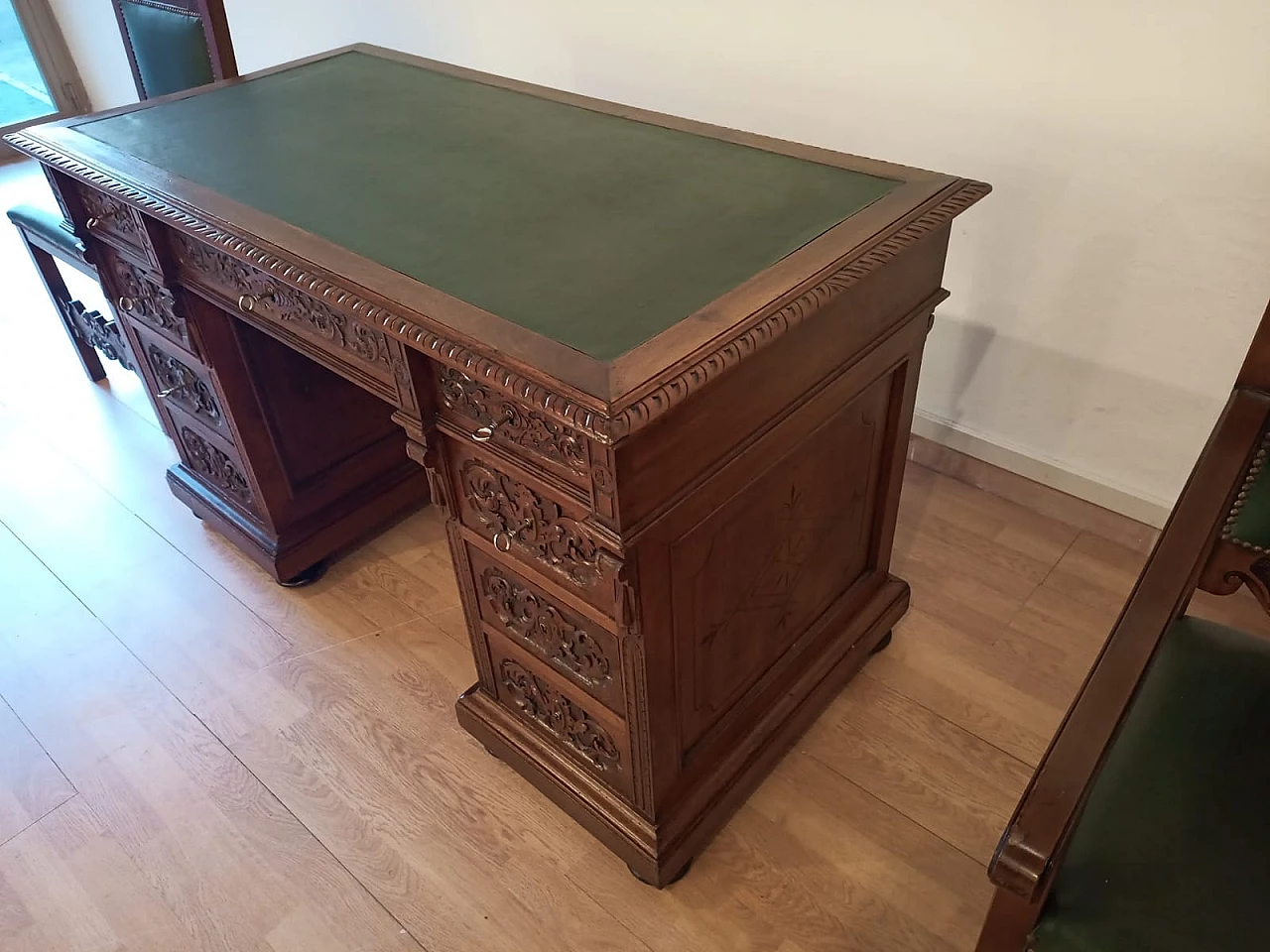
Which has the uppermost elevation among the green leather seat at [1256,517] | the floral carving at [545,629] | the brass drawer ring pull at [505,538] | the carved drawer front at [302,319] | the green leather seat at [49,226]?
the carved drawer front at [302,319]

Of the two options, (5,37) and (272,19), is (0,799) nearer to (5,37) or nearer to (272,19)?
(272,19)

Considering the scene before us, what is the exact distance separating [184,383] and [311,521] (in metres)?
0.32

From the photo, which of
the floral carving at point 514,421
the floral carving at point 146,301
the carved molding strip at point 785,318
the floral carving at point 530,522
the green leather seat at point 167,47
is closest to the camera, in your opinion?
the carved molding strip at point 785,318

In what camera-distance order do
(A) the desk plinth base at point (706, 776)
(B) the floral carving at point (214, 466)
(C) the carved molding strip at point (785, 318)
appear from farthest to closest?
(B) the floral carving at point (214, 466), (A) the desk plinth base at point (706, 776), (C) the carved molding strip at point (785, 318)

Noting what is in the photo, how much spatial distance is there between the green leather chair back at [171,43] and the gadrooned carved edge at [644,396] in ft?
2.45

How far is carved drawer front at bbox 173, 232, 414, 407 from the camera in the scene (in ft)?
3.45

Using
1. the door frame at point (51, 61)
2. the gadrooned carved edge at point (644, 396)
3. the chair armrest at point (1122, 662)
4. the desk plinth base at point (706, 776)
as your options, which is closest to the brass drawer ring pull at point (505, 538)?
the gadrooned carved edge at point (644, 396)

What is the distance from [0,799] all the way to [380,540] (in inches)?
27.9

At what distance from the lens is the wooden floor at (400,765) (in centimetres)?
121

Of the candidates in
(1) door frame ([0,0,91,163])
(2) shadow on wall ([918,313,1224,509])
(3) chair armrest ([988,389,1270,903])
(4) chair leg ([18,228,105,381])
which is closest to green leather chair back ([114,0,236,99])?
(4) chair leg ([18,228,105,381])

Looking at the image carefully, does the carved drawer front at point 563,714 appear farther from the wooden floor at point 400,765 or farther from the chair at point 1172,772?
the chair at point 1172,772

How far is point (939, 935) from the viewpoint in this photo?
1.15 meters

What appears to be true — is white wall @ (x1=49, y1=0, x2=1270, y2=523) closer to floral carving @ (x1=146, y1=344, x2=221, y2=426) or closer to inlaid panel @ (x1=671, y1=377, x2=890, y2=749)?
inlaid panel @ (x1=671, y1=377, x2=890, y2=749)

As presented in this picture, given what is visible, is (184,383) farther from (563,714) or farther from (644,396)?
(644,396)
